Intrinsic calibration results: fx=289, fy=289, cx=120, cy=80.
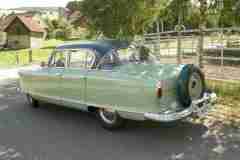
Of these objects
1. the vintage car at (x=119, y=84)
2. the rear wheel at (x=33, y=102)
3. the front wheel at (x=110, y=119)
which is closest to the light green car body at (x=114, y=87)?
the vintage car at (x=119, y=84)

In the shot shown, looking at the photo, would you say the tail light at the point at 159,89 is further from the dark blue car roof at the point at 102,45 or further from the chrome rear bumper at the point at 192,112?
the dark blue car roof at the point at 102,45

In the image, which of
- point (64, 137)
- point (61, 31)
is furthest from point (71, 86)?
point (61, 31)

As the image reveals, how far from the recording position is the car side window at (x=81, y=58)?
5.55 meters

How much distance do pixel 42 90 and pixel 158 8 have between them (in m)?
5.89

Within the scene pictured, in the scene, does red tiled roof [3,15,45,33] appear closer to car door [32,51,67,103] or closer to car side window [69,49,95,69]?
car door [32,51,67,103]

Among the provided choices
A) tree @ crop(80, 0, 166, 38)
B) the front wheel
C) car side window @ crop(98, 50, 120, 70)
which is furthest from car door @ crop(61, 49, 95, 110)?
tree @ crop(80, 0, 166, 38)

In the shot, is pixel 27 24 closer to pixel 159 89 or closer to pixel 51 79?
pixel 51 79

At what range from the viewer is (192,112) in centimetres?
467

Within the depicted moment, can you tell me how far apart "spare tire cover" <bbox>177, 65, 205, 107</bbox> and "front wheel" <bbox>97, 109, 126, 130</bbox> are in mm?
1156

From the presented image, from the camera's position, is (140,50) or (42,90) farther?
(42,90)

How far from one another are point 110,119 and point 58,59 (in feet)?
6.44

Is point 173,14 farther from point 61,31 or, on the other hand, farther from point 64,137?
point 61,31

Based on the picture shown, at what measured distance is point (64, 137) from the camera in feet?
16.6

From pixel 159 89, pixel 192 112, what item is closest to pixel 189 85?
pixel 192 112
